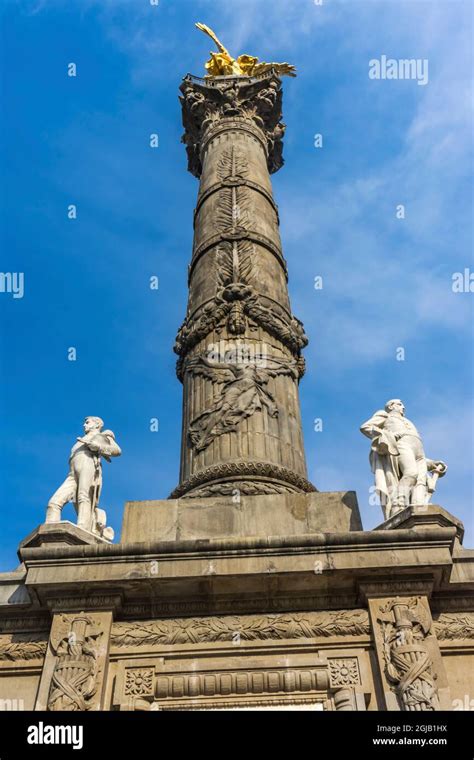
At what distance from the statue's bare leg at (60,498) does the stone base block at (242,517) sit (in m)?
0.80

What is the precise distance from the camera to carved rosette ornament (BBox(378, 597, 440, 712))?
309 inches

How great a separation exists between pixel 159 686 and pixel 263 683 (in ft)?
3.69

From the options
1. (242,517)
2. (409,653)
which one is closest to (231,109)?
(242,517)

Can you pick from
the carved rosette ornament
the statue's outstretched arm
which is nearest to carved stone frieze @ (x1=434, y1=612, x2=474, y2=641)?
the carved rosette ornament

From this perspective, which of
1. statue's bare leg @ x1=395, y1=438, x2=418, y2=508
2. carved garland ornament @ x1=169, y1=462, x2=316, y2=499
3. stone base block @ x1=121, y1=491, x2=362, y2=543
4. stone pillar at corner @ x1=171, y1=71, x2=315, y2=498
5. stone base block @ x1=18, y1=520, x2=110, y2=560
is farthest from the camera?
stone pillar at corner @ x1=171, y1=71, x2=315, y2=498

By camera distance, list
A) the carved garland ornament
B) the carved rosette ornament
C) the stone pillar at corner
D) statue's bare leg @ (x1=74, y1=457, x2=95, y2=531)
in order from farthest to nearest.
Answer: the stone pillar at corner → the carved garland ornament → statue's bare leg @ (x1=74, y1=457, x2=95, y2=531) → the carved rosette ornament

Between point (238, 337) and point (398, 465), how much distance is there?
4.21 meters

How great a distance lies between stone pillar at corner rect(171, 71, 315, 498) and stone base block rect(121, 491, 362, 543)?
639mm

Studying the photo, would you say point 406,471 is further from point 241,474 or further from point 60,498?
point 60,498

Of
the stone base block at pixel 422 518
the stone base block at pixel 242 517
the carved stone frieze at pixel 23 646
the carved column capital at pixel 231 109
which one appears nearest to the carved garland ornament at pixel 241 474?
the stone base block at pixel 242 517

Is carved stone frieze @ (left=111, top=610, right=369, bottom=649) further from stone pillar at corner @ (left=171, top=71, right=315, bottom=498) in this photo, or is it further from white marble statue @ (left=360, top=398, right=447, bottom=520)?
stone pillar at corner @ (left=171, top=71, right=315, bottom=498)

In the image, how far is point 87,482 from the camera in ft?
34.7
